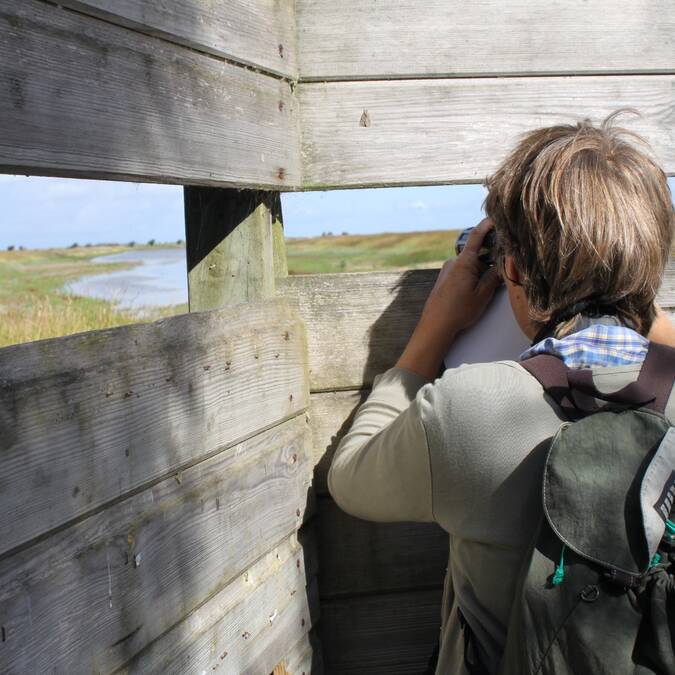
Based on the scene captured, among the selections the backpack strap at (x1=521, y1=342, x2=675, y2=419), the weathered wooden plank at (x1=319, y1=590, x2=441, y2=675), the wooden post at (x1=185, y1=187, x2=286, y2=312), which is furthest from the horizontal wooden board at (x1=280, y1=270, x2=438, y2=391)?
the backpack strap at (x1=521, y1=342, x2=675, y2=419)

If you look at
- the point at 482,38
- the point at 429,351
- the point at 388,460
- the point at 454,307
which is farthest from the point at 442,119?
the point at 388,460

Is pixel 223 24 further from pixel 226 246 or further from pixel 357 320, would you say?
pixel 357 320

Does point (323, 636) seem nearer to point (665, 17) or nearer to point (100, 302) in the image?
point (100, 302)

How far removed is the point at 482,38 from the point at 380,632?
5.67 ft

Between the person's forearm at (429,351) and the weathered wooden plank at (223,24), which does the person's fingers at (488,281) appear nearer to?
the person's forearm at (429,351)

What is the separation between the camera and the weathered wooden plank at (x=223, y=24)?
148 centimetres

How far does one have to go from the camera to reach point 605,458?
4.70 ft

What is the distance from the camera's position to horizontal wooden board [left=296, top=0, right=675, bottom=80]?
2.20 metres

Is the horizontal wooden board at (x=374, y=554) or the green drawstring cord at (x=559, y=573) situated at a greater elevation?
the green drawstring cord at (x=559, y=573)

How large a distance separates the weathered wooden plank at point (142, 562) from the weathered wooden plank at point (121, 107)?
1.96 feet

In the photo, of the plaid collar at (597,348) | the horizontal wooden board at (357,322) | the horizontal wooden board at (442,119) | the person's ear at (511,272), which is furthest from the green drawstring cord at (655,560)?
the horizontal wooden board at (442,119)

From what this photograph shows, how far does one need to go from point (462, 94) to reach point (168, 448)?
1.26 metres

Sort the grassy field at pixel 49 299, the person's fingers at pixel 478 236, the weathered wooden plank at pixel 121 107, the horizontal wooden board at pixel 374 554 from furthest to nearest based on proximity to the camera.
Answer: the horizontal wooden board at pixel 374 554, the person's fingers at pixel 478 236, the grassy field at pixel 49 299, the weathered wooden plank at pixel 121 107

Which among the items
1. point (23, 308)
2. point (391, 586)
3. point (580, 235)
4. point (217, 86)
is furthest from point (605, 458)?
point (23, 308)
